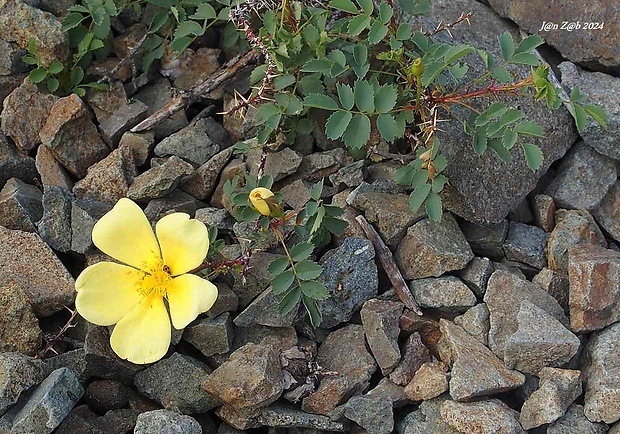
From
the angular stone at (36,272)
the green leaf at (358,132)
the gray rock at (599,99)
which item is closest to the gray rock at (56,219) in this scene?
the angular stone at (36,272)

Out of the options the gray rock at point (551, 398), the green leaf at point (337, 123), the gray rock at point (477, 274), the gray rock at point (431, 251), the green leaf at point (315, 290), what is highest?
the green leaf at point (337, 123)

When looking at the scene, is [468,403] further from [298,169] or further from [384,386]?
[298,169]

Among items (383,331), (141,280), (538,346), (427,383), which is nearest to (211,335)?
(141,280)

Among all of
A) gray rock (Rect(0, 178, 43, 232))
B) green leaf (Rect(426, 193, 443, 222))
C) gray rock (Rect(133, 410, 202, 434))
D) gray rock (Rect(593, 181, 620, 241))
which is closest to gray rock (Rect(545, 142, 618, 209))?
gray rock (Rect(593, 181, 620, 241))

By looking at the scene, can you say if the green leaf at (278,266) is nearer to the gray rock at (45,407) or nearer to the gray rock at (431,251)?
the gray rock at (431,251)

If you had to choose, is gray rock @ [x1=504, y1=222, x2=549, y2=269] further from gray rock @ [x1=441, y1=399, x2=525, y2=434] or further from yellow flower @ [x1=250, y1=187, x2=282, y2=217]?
yellow flower @ [x1=250, y1=187, x2=282, y2=217]

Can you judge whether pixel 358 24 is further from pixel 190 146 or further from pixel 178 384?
pixel 178 384
